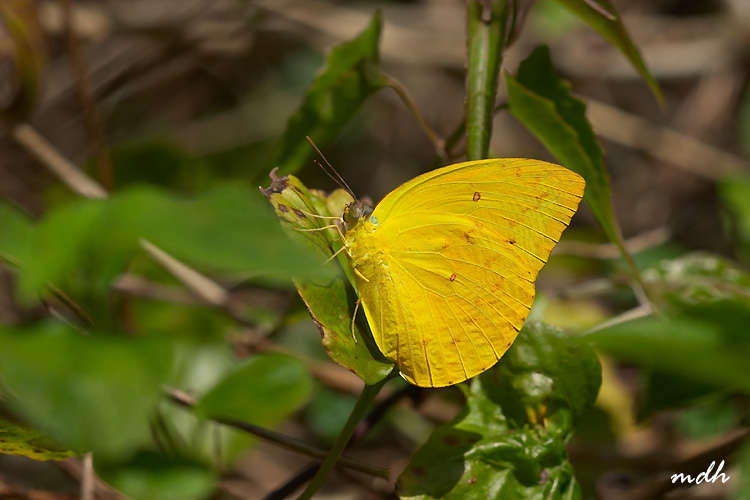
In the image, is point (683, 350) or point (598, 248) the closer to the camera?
point (683, 350)

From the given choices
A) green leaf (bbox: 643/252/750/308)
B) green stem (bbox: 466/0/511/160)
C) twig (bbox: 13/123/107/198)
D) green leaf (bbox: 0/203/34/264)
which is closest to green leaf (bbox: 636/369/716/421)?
green leaf (bbox: 643/252/750/308)

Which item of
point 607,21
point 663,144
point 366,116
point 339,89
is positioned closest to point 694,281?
point 607,21

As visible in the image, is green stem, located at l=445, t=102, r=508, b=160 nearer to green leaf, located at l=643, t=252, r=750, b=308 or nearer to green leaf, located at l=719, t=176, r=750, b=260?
green leaf, located at l=643, t=252, r=750, b=308

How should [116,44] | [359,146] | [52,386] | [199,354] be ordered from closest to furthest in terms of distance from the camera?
[52,386] → [199,354] → [116,44] → [359,146]

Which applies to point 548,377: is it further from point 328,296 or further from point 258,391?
point 258,391

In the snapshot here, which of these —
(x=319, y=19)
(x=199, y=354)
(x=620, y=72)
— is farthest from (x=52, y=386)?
(x=620, y=72)

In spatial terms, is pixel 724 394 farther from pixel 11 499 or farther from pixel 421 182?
pixel 11 499
